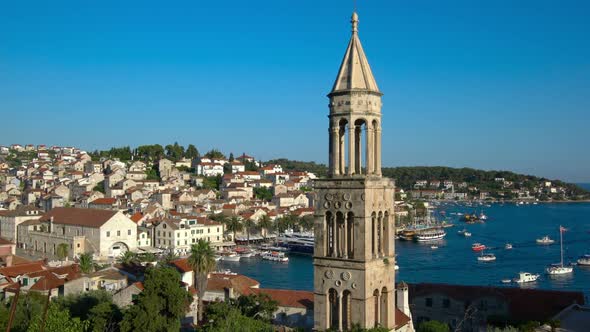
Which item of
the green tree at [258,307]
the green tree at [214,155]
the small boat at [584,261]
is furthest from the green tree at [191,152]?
the green tree at [258,307]

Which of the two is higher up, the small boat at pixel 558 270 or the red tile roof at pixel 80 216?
the red tile roof at pixel 80 216

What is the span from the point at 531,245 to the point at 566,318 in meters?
56.8

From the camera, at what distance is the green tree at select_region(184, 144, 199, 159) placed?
12756 cm

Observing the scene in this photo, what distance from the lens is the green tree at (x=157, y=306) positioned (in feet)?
70.6

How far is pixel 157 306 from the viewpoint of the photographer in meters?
22.3

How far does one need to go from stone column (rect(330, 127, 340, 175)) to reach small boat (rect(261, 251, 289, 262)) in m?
47.4

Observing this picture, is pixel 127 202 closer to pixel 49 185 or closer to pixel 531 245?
pixel 49 185

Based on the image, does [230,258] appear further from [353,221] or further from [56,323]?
[353,221]

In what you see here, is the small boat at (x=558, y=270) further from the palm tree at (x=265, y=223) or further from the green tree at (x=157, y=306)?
the green tree at (x=157, y=306)

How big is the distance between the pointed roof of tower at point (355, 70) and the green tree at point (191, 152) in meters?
114

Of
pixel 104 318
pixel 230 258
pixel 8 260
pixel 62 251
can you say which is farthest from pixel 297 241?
pixel 104 318

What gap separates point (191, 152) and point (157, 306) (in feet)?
355

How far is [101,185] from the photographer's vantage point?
93.6 metres

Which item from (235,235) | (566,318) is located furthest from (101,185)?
(566,318)
